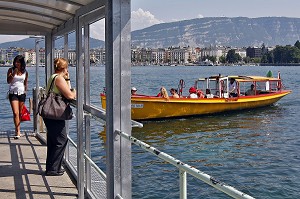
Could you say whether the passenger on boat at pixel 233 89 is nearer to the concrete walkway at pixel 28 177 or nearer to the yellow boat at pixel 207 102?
the yellow boat at pixel 207 102

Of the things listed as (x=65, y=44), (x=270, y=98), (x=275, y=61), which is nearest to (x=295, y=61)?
(x=275, y=61)

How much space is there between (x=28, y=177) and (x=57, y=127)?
795 millimetres

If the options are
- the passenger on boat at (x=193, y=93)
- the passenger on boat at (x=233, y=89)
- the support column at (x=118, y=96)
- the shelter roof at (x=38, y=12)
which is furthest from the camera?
the passenger on boat at (x=233, y=89)

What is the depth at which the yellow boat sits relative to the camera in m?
22.3

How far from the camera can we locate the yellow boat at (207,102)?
73.3 feet

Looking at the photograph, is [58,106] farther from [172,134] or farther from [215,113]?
[215,113]

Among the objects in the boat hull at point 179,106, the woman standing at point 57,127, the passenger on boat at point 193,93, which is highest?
the woman standing at point 57,127

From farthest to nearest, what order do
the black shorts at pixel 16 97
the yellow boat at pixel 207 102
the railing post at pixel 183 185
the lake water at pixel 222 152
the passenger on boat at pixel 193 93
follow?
the passenger on boat at pixel 193 93 < the yellow boat at pixel 207 102 < the lake water at pixel 222 152 < the black shorts at pixel 16 97 < the railing post at pixel 183 185

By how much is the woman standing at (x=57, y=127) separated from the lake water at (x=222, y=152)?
360 millimetres

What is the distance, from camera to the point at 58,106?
17.4ft

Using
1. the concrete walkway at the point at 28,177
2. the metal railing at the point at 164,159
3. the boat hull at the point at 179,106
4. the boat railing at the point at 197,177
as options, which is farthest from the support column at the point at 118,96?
the boat hull at the point at 179,106

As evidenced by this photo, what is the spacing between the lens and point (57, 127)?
18.3 ft

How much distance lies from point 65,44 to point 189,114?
18.1 m

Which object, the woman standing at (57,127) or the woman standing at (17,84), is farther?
the woman standing at (17,84)
